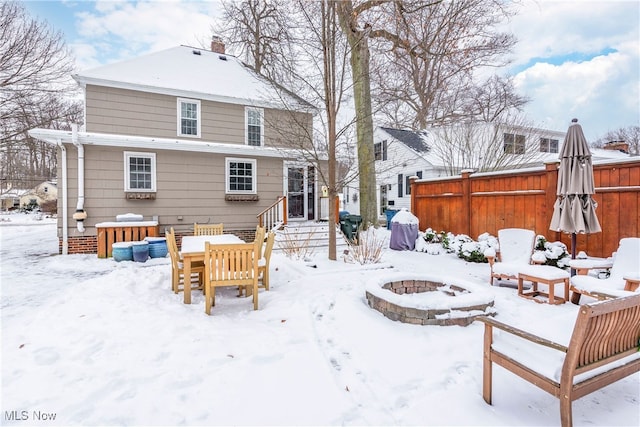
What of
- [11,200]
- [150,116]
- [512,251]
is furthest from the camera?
[11,200]

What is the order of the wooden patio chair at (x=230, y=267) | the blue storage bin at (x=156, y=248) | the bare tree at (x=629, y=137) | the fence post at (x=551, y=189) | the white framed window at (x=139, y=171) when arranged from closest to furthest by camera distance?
the wooden patio chair at (x=230, y=267) → the fence post at (x=551, y=189) → the blue storage bin at (x=156, y=248) → the white framed window at (x=139, y=171) → the bare tree at (x=629, y=137)

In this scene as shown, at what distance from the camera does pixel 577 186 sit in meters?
4.94

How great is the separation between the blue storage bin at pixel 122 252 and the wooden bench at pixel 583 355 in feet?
26.4

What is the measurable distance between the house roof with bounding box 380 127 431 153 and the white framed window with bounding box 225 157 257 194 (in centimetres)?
888

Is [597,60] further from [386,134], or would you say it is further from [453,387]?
[453,387]

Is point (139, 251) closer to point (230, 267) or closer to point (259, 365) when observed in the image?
point (230, 267)

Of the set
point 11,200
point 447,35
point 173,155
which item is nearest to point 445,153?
point 447,35

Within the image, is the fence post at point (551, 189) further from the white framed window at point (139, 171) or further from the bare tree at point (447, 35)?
the white framed window at point (139, 171)

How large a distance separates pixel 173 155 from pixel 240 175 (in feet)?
6.86

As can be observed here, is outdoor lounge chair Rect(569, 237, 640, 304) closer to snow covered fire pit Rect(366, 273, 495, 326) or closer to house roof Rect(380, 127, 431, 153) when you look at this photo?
snow covered fire pit Rect(366, 273, 495, 326)

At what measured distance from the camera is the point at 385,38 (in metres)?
10.3

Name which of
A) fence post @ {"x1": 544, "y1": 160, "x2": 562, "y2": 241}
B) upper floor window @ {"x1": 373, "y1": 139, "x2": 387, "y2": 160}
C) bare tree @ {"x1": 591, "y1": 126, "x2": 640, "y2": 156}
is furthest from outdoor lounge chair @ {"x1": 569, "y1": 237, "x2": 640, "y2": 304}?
bare tree @ {"x1": 591, "y1": 126, "x2": 640, "y2": 156}

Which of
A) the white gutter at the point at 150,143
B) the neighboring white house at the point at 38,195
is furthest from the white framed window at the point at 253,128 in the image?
the neighboring white house at the point at 38,195

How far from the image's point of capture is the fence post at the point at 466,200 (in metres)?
8.42
